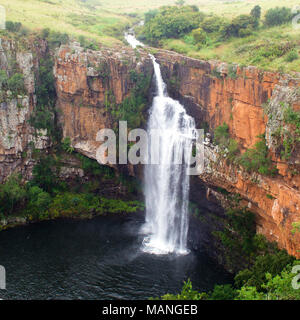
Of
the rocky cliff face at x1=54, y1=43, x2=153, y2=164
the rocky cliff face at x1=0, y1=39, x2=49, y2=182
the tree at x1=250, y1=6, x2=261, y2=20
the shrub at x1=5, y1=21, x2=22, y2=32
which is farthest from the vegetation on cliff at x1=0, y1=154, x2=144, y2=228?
the tree at x1=250, y1=6, x2=261, y2=20

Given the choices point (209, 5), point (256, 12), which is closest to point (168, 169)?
point (256, 12)

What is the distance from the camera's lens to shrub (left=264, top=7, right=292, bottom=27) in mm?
30141

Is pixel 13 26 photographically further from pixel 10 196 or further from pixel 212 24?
pixel 212 24

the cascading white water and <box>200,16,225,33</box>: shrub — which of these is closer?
the cascading white water

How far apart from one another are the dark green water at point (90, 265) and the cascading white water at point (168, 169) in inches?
60.8

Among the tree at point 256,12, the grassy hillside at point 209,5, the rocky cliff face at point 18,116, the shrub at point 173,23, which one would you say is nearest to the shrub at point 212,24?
the shrub at point 173,23

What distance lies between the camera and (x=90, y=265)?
25375 millimetres

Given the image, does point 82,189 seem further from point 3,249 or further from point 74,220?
point 3,249

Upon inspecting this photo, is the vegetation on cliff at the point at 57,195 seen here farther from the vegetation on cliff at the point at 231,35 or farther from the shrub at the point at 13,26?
the vegetation on cliff at the point at 231,35

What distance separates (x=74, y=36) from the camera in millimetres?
32500

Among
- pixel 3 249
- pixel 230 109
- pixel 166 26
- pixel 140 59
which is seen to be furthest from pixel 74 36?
pixel 3 249

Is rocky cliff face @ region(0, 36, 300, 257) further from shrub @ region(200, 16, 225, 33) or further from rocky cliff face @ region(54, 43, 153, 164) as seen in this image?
shrub @ region(200, 16, 225, 33)

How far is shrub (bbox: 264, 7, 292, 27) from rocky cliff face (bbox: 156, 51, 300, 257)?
322 inches

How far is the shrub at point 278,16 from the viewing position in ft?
98.9
